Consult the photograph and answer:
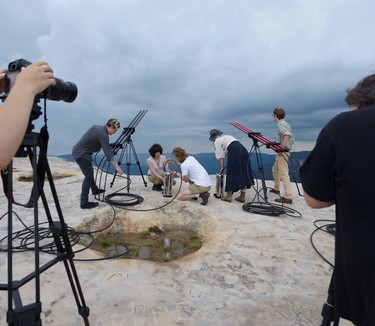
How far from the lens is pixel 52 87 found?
5.81ft

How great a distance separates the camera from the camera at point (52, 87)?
1.49 meters

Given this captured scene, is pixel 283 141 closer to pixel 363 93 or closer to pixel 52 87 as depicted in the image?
pixel 363 93

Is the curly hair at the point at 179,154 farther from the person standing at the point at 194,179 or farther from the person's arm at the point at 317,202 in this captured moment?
the person's arm at the point at 317,202

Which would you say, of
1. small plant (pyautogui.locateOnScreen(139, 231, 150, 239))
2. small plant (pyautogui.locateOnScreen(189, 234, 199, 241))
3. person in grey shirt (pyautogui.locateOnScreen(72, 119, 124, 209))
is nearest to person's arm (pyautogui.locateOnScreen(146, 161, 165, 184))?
person in grey shirt (pyautogui.locateOnScreen(72, 119, 124, 209))

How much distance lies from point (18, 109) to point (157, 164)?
720 cm

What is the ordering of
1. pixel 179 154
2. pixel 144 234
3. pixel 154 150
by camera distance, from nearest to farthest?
pixel 144 234
pixel 179 154
pixel 154 150

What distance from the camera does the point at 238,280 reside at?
3289mm

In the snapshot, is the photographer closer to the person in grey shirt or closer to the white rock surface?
the white rock surface

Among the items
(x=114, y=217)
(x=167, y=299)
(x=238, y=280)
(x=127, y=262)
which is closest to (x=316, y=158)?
(x=167, y=299)

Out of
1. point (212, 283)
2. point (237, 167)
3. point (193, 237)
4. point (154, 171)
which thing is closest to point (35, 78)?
point (212, 283)

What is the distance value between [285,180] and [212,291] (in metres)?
4.58

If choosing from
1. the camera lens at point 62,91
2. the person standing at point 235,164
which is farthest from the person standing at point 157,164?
the camera lens at point 62,91

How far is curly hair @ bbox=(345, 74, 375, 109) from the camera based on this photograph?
1.33 metres

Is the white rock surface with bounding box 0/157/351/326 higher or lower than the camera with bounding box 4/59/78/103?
lower
